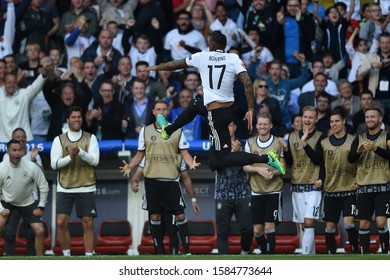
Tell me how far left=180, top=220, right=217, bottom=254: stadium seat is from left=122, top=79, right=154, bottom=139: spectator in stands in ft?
5.95

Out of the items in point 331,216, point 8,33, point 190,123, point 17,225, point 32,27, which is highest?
point 32,27

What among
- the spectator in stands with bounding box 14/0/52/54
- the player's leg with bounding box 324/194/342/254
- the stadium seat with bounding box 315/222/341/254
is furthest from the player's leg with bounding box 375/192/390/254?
the spectator in stands with bounding box 14/0/52/54

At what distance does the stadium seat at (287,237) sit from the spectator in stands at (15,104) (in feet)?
15.1

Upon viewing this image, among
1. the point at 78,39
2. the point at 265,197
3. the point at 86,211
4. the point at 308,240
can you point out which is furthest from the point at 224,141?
the point at 78,39

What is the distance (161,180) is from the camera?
730 inches

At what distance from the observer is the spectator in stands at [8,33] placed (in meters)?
23.2

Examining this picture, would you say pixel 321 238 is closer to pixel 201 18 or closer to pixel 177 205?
pixel 177 205

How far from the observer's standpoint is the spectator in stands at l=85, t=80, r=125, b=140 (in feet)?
67.8

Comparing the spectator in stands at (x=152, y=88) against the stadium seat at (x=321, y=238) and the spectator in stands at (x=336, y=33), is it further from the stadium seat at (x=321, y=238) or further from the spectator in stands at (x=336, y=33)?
the stadium seat at (x=321, y=238)

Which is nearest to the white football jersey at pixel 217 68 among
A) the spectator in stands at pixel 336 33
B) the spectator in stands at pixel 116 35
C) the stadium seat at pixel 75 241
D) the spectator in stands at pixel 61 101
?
the spectator in stands at pixel 61 101

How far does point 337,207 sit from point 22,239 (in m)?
5.61

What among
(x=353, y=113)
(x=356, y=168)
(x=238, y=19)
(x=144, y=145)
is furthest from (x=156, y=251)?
(x=238, y=19)
